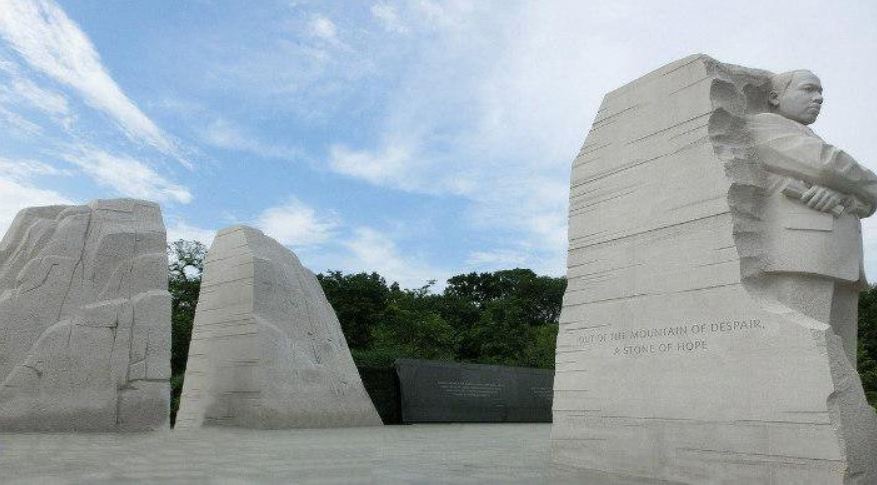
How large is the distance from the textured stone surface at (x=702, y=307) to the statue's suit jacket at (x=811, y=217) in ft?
0.05

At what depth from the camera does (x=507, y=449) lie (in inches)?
300

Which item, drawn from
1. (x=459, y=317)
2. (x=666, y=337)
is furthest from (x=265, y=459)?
(x=459, y=317)

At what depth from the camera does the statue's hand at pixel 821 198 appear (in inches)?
203

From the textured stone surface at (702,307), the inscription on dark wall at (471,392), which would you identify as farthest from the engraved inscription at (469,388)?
the textured stone surface at (702,307)

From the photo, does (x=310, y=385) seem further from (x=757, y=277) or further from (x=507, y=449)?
(x=757, y=277)

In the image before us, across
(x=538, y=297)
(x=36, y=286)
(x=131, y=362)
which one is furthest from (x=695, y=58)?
(x=538, y=297)

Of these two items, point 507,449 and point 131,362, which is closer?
point 507,449

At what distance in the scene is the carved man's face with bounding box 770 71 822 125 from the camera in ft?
18.7

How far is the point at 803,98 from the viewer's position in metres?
5.71

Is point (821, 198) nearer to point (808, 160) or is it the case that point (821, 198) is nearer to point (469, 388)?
point (808, 160)

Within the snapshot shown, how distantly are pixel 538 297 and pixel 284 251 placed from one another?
31.4 metres

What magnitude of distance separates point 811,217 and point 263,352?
801 cm

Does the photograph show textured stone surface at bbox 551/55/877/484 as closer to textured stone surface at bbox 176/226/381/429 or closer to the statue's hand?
the statue's hand

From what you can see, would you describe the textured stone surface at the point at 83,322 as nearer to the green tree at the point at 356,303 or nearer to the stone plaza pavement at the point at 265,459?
the stone plaza pavement at the point at 265,459
